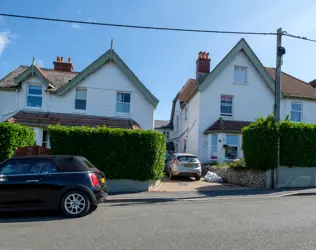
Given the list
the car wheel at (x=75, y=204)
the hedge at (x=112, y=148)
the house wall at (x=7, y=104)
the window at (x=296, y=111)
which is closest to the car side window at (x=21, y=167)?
the car wheel at (x=75, y=204)

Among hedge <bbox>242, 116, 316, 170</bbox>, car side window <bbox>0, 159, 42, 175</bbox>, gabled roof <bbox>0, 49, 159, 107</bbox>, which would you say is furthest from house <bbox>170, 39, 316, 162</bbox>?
car side window <bbox>0, 159, 42, 175</bbox>

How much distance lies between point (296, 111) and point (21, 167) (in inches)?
819

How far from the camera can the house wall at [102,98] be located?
1970 cm

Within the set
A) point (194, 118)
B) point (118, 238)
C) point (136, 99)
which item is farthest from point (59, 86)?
point (118, 238)

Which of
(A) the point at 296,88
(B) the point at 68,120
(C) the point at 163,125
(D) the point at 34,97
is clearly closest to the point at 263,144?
(B) the point at 68,120

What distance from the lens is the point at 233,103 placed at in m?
22.3

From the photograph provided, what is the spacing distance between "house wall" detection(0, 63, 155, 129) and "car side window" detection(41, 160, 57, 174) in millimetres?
12113

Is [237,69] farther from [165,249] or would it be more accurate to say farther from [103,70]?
[165,249]

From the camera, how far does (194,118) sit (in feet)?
75.6

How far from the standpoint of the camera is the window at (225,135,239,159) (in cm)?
2091

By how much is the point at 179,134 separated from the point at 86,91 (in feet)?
36.9

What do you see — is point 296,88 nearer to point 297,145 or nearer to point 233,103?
point 233,103

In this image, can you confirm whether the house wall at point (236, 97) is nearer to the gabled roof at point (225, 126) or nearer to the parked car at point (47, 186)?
the gabled roof at point (225, 126)

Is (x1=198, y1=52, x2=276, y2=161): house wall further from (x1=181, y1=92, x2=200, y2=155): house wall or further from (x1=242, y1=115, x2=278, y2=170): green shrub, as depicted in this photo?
(x1=242, y1=115, x2=278, y2=170): green shrub
